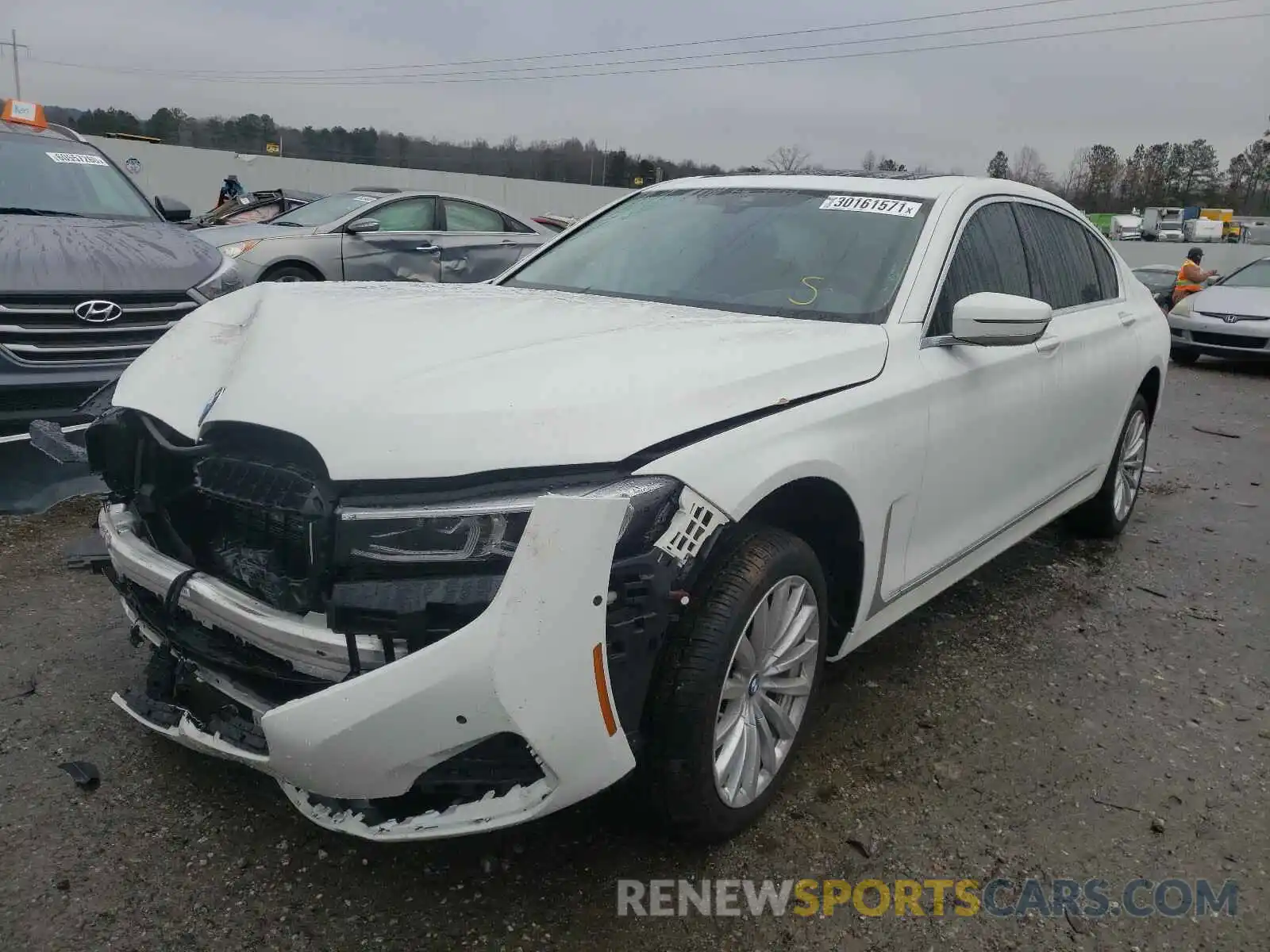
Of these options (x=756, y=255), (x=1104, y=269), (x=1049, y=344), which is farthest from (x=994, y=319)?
(x=1104, y=269)

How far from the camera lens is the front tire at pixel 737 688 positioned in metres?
2.12

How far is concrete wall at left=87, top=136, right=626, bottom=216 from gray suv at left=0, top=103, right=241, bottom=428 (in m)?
26.7

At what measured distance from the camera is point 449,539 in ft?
6.20

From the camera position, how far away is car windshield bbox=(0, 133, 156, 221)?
5.68 m

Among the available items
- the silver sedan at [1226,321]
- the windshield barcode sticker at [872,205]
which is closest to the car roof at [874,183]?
the windshield barcode sticker at [872,205]

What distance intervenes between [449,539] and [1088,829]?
6.38ft

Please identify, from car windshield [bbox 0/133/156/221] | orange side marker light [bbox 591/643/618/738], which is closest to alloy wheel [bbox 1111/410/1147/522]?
orange side marker light [bbox 591/643/618/738]

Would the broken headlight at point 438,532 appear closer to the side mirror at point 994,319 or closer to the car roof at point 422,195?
the side mirror at point 994,319

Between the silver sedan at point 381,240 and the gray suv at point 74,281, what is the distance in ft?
7.74

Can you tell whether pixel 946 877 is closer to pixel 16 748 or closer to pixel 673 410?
pixel 673 410

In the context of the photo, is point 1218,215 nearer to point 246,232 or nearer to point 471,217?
point 471,217

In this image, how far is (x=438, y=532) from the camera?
189 centimetres

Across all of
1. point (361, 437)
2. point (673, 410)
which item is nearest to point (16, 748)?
point (361, 437)

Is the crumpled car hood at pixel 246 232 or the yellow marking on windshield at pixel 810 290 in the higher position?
the crumpled car hood at pixel 246 232
